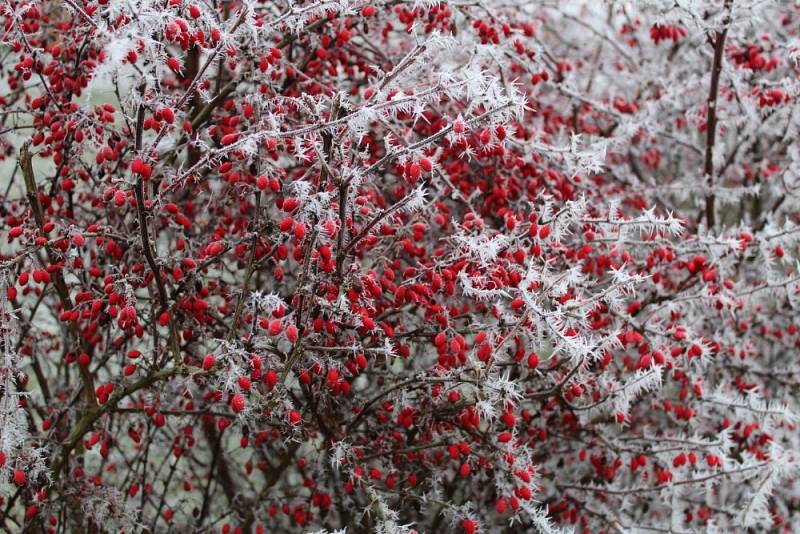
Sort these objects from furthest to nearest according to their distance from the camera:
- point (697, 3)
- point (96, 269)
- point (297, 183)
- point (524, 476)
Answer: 1. point (697, 3)
2. point (96, 269)
3. point (524, 476)
4. point (297, 183)

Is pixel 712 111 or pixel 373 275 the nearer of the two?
pixel 373 275

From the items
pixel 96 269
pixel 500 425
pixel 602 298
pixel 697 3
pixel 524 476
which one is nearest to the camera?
pixel 602 298

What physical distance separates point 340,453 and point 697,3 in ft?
7.88

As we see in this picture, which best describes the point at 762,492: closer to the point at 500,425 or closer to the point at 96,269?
the point at 500,425

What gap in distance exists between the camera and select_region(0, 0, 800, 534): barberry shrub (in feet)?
7.49

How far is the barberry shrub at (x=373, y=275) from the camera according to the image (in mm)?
2283

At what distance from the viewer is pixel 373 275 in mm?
2564

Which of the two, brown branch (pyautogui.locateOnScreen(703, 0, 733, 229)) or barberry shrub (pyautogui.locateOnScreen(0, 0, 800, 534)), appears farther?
brown branch (pyautogui.locateOnScreen(703, 0, 733, 229))

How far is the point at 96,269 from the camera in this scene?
290cm

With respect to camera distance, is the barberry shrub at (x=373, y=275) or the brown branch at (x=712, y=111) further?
the brown branch at (x=712, y=111)

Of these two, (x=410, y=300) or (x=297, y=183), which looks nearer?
(x=297, y=183)

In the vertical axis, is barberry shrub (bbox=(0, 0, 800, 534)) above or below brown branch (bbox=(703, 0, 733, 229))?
below

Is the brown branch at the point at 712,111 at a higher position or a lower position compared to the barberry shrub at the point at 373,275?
higher

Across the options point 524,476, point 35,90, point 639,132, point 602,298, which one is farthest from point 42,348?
point 639,132
